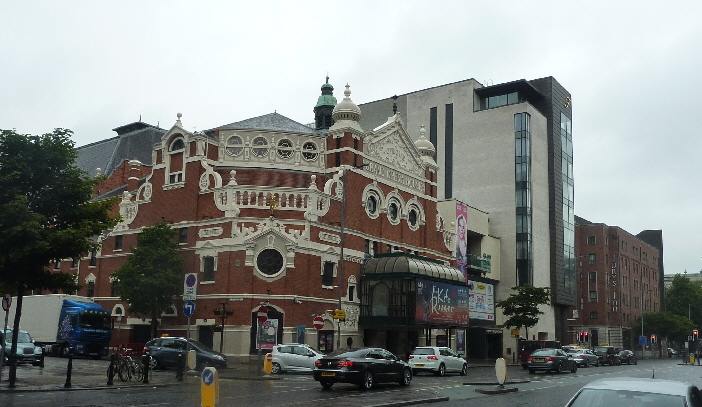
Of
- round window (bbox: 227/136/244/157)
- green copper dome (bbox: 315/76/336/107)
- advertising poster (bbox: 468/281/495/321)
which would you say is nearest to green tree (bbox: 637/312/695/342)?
advertising poster (bbox: 468/281/495/321)

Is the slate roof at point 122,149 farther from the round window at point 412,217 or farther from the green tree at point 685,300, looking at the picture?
the green tree at point 685,300

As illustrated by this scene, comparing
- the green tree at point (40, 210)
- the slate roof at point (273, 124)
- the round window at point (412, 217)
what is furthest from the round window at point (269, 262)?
the green tree at point (40, 210)

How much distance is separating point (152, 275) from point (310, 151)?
562 inches

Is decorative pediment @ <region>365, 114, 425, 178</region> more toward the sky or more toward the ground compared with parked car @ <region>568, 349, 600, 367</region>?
more toward the sky

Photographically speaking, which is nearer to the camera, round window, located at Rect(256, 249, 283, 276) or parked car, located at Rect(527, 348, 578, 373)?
parked car, located at Rect(527, 348, 578, 373)

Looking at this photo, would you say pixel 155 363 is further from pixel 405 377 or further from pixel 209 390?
pixel 209 390

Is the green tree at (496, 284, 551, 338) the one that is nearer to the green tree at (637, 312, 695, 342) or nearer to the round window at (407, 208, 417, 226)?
the round window at (407, 208, 417, 226)

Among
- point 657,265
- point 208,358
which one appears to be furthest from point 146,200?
point 657,265

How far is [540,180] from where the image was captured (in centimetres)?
8019

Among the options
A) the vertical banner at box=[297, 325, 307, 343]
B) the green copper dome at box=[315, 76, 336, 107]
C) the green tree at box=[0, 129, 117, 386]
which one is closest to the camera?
the green tree at box=[0, 129, 117, 386]

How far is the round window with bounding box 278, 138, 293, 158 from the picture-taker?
49.5 m

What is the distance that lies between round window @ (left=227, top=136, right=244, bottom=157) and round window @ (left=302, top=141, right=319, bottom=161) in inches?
181

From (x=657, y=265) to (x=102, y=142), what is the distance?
342 feet

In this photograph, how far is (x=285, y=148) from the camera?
4959 cm
